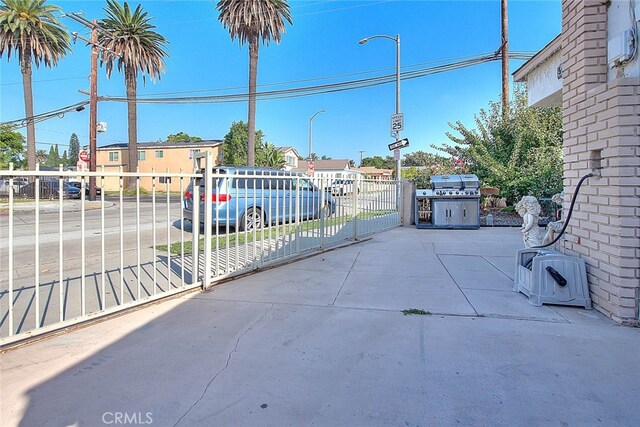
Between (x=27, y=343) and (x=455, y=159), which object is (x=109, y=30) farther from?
(x=27, y=343)

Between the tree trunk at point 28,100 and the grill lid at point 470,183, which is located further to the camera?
the tree trunk at point 28,100

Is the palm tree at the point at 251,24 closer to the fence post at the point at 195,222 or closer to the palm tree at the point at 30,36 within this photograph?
the palm tree at the point at 30,36

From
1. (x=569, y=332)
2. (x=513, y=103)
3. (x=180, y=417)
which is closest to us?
(x=180, y=417)

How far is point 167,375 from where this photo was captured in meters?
2.54

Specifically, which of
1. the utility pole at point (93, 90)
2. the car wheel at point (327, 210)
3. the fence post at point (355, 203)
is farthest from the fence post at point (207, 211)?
the utility pole at point (93, 90)

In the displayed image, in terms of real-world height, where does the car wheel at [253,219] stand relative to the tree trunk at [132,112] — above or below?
below

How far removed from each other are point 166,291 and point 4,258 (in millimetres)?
4655

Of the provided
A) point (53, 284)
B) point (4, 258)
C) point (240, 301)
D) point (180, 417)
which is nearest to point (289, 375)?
point (180, 417)

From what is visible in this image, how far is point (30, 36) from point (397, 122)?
3234cm

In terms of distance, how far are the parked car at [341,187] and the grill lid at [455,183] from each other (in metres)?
3.57

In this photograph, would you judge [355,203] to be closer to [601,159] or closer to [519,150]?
[601,159]

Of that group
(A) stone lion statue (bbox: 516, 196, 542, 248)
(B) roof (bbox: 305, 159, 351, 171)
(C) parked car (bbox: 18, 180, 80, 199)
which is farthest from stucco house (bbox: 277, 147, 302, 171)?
(A) stone lion statue (bbox: 516, 196, 542, 248)

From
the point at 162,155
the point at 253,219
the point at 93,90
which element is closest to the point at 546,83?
the point at 253,219

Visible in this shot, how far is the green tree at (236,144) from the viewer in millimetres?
43438
